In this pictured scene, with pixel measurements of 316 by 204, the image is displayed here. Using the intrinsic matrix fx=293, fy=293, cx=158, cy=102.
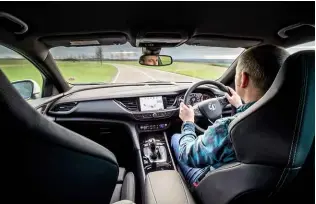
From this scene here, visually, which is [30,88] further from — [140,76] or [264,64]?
[264,64]

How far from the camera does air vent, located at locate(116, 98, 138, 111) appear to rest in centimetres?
318

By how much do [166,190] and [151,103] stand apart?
1.31 meters

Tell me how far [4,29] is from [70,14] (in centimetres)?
55

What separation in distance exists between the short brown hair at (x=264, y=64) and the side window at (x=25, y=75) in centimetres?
218

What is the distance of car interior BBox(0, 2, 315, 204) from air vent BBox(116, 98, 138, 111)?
1 cm

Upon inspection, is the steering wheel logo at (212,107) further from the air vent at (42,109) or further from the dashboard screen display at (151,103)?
the air vent at (42,109)

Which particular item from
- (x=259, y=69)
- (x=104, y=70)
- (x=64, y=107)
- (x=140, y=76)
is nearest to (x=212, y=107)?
(x=259, y=69)

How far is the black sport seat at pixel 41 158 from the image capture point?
3.04 ft

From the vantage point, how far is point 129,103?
3195mm

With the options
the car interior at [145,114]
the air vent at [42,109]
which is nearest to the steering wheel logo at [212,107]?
the car interior at [145,114]

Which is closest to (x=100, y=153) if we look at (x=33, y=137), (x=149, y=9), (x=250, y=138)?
(x=33, y=137)

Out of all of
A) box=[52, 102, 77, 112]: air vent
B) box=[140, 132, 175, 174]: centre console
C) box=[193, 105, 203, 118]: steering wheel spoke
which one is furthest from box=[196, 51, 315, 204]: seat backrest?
box=[52, 102, 77, 112]: air vent

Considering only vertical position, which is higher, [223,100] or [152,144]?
[223,100]

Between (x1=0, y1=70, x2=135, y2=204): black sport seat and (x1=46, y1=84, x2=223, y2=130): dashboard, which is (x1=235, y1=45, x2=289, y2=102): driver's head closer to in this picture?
(x1=0, y1=70, x2=135, y2=204): black sport seat
